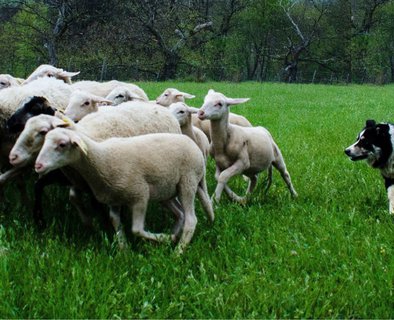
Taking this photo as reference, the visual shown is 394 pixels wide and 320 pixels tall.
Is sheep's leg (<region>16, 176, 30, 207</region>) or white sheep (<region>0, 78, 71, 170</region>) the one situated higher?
→ white sheep (<region>0, 78, 71, 170</region>)

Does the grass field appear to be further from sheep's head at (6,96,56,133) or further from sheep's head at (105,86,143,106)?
sheep's head at (105,86,143,106)

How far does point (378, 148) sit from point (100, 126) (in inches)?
116

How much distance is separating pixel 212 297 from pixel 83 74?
3681 cm

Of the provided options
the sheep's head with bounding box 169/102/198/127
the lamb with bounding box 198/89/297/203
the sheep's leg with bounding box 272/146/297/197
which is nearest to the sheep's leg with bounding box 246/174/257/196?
the lamb with bounding box 198/89/297/203

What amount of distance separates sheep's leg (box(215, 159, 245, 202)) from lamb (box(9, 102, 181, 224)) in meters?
0.84

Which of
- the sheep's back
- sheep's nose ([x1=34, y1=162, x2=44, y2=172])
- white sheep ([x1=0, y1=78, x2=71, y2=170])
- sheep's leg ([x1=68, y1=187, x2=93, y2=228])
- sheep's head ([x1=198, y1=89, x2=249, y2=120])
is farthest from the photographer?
sheep's head ([x1=198, y1=89, x2=249, y2=120])

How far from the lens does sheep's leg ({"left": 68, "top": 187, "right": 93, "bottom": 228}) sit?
4465 mm

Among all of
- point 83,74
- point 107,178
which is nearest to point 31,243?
point 107,178

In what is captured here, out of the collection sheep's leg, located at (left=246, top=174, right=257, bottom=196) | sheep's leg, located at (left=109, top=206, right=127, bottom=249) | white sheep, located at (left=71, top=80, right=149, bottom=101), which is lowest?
sheep's leg, located at (left=246, top=174, right=257, bottom=196)

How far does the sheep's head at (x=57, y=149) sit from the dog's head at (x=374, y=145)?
3.32 m

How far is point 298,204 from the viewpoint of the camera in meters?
5.68

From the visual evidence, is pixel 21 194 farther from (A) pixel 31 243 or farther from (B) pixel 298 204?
(B) pixel 298 204

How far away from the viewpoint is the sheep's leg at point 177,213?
4.54 m

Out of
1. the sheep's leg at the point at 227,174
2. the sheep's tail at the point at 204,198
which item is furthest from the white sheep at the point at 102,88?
the sheep's tail at the point at 204,198
